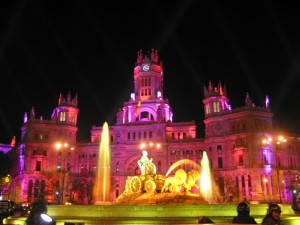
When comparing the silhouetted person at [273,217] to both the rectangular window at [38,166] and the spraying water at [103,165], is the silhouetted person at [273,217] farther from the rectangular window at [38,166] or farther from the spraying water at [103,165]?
the rectangular window at [38,166]

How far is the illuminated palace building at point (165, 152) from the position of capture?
70.7 meters

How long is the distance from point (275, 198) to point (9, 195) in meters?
63.5

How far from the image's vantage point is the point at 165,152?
78000 millimetres

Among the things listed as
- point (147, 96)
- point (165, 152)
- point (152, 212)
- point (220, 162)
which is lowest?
point (152, 212)

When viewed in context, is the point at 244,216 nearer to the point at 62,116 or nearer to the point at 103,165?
the point at 103,165

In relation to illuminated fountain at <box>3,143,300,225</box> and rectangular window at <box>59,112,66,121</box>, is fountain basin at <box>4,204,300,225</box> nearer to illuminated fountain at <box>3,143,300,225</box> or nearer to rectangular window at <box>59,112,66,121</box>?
illuminated fountain at <box>3,143,300,225</box>

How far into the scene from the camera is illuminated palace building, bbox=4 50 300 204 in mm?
70688

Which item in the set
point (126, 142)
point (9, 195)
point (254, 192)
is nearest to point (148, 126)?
point (126, 142)

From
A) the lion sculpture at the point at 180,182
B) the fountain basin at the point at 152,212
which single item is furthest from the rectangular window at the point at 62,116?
the fountain basin at the point at 152,212

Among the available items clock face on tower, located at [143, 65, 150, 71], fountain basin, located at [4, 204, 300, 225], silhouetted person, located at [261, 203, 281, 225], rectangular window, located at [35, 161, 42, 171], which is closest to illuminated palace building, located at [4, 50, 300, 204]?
rectangular window, located at [35, 161, 42, 171]

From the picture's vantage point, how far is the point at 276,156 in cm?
7431

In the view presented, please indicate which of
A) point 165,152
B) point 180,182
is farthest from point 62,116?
point 180,182

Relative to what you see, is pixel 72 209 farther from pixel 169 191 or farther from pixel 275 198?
pixel 275 198

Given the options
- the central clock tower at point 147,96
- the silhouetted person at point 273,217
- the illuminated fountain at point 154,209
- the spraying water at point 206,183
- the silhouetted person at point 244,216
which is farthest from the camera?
the central clock tower at point 147,96
